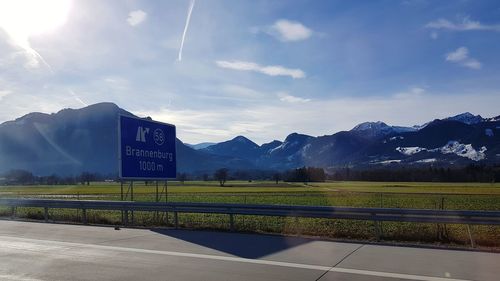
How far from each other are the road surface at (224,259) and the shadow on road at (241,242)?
0.8 inches

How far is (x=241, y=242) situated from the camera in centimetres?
1247

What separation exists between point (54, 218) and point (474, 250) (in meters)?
15.2

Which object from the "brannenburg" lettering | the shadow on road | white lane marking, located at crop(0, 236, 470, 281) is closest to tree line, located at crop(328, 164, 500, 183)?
the "brannenburg" lettering

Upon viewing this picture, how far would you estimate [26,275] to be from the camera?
28.3 ft

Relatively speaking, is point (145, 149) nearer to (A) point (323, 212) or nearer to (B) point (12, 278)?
(A) point (323, 212)

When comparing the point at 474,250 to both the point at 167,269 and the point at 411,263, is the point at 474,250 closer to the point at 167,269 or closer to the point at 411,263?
the point at 411,263

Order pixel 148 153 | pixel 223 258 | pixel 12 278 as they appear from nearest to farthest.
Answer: pixel 12 278
pixel 223 258
pixel 148 153

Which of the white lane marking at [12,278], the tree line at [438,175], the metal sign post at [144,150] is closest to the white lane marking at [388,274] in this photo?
the white lane marking at [12,278]

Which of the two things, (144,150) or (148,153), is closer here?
(144,150)

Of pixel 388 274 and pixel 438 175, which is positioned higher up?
pixel 438 175

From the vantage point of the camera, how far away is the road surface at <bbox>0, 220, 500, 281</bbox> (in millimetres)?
8592

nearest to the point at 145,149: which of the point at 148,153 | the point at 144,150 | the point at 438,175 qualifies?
the point at 144,150

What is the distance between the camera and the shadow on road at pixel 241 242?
11.1 meters

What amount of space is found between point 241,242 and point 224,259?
7.89ft
